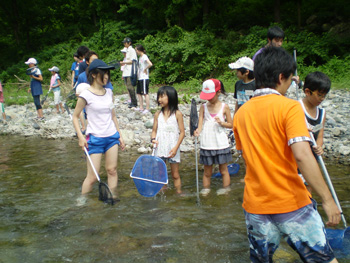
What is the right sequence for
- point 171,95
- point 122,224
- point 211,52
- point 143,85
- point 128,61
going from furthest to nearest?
point 211,52 → point 128,61 → point 143,85 → point 171,95 → point 122,224

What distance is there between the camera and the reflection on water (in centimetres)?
346

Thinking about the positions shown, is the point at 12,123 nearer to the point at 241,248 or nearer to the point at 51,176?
the point at 51,176

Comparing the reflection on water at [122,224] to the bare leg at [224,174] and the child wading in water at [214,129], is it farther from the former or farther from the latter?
the child wading in water at [214,129]

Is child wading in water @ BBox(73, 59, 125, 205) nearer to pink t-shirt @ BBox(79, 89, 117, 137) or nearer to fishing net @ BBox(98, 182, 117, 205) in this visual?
pink t-shirt @ BBox(79, 89, 117, 137)

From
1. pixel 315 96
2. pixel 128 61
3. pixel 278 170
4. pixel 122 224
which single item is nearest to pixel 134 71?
pixel 128 61

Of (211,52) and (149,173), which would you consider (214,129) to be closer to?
(149,173)

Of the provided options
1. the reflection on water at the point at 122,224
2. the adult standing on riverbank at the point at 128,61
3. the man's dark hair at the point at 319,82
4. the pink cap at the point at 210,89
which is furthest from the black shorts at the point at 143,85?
the man's dark hair at the point at 319,82

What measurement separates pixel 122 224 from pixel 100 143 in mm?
1079

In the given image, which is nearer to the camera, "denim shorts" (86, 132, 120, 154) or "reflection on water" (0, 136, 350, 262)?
"reflection on water" (0, 136, 350, 262)

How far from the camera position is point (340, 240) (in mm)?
2906

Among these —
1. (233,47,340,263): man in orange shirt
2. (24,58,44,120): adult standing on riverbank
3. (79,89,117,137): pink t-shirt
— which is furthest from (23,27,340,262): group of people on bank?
(24,58,44,120): adult standing on riverbank

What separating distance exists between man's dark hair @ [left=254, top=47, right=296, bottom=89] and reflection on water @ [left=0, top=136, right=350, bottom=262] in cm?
188

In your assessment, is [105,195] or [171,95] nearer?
[105,195]

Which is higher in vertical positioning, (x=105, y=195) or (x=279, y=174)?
(x=279, y=174)
